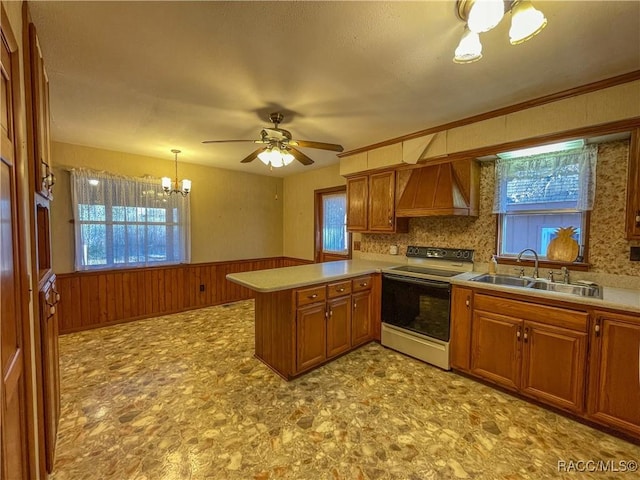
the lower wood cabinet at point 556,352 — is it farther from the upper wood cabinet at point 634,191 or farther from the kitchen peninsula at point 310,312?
the kitchen peninsula at point 310,312

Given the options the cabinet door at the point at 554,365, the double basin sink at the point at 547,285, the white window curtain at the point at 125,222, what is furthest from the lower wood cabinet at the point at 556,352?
the white window curtain at the point at 125,222

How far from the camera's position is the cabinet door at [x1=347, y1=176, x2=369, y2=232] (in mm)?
3684

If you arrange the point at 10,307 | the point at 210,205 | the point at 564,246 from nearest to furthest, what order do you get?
the point at 10,307 → the point at 564,246 → the point at 210,205

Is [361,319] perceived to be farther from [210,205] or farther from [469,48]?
[210,205]

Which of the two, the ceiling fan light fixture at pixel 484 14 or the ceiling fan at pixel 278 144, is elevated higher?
the ceiling fan light fixture at pixel 484 14

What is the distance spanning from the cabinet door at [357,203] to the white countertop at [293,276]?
0.70 meters

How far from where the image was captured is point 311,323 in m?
2.60

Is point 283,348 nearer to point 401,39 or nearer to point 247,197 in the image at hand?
point 401,39

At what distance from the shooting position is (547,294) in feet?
6.84

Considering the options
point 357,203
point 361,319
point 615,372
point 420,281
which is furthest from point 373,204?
point 615,372

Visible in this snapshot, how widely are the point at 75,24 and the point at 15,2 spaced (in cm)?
35

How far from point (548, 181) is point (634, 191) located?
0.66 metres

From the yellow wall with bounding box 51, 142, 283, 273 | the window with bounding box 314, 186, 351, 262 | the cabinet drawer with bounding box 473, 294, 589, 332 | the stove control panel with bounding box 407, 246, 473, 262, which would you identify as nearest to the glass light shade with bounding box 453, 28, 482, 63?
the cabinet drawer with bounding box 473, 294, 589, 332

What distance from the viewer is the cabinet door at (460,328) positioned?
2.52m
